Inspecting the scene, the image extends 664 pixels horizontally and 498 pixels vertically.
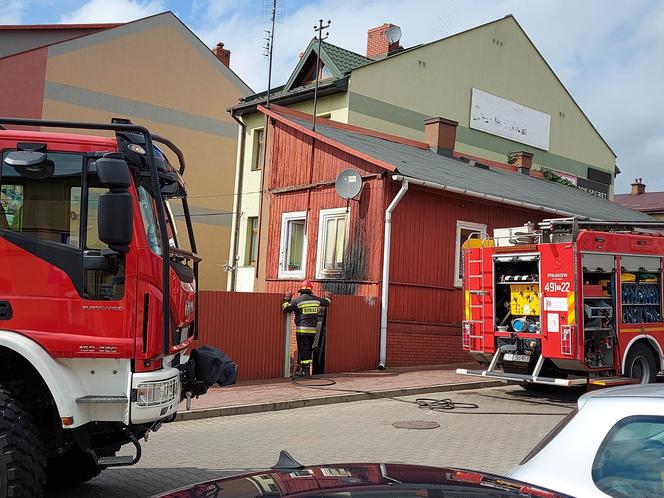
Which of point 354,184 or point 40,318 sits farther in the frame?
point 354,184

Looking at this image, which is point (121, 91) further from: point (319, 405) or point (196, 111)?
point (319, 405)

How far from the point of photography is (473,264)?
13.3m

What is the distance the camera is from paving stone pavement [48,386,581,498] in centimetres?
686

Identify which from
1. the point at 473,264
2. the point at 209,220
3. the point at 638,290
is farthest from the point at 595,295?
the point at 209,220

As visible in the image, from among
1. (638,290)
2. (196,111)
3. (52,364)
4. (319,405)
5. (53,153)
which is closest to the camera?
(52,364)

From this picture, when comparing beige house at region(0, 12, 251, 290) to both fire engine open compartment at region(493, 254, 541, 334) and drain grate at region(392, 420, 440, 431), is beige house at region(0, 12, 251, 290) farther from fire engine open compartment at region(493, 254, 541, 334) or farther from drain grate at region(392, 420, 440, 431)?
drain grate at region(392, 420, 440, 431)

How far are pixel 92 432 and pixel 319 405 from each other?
6741 mm

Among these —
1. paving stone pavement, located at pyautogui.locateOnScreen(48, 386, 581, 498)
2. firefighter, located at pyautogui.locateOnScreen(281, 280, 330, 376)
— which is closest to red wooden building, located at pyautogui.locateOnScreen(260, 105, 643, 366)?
firefighter, located at pyautogui.locateOnScreen(281, 280, 330, 376)

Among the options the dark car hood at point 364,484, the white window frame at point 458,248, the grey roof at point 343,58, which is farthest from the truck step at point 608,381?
the grey roof at point 343,58

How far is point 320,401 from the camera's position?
11.7 meters

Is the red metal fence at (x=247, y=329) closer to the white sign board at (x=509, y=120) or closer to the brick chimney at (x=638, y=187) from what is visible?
the white sign board at (x=509, y=120)

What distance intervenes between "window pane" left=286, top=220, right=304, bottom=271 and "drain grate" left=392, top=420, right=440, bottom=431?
876 cm

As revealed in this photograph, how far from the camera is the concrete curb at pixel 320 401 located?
10.3 metres

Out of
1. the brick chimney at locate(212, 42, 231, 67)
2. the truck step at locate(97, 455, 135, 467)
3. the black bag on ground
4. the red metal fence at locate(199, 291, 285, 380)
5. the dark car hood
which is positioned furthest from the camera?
the brick chimney at locate(212, 42, 231, 67)
